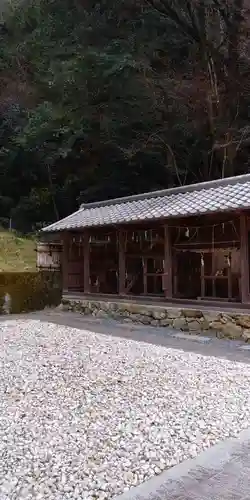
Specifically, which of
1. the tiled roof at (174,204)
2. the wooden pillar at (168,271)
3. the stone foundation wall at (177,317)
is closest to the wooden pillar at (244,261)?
the stone foundation wall at (177,317)

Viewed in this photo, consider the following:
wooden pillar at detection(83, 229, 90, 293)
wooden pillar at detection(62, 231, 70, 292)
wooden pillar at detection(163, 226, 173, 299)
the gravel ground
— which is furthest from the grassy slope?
the gravel ground

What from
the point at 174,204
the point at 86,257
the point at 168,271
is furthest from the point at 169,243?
the point at 86,257

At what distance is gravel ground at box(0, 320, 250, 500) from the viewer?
8.92ft

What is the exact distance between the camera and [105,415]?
12.1 feet

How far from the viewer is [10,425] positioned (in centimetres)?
347

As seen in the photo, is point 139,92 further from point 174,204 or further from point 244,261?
point 244,261

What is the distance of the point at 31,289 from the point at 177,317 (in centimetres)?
504

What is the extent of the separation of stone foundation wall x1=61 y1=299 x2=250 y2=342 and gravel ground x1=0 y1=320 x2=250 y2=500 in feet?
6.34

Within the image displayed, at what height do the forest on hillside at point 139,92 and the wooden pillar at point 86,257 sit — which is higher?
the forest on hillside at point 139,92

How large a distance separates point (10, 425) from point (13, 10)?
68.2ft

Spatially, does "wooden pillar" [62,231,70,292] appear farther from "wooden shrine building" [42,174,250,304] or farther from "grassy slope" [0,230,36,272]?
"grassy slope" [0,230,36,272]

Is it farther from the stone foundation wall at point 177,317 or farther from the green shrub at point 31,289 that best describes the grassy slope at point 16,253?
the stone foundation wall at point 177,317

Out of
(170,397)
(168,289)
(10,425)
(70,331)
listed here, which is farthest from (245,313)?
(10,425)

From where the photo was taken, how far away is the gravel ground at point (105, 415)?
2.72 m
